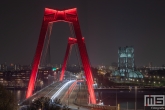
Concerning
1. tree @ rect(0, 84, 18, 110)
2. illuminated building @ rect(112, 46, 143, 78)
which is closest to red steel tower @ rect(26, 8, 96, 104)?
tree @ rect(0, 84, 18, 110)

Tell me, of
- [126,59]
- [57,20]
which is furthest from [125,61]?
[57,20]

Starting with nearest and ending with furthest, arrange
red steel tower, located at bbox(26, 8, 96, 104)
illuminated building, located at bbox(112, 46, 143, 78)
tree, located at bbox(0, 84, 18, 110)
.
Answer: tree, located at bbox(0, 84, 18, 110)
red steel tower, located at bbox(26, 8, 96, 104)
illuminated building, located at bbox(112, 46, 143, 78)

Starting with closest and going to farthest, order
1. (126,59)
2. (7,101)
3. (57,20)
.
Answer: (7,101)
(57,20)
(126,59)

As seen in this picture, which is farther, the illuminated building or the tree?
the illuminated building

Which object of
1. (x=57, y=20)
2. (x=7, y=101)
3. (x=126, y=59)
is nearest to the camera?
(x=7, y=101)

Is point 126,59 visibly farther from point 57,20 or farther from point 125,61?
point 57,20

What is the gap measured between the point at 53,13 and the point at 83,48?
19.2ft

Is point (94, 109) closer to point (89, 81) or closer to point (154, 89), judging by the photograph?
point (89, 81)

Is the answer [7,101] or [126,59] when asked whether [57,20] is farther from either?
[126,59]

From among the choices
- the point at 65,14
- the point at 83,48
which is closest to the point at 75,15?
the point at 65,14

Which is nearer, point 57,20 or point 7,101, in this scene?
point 7,101

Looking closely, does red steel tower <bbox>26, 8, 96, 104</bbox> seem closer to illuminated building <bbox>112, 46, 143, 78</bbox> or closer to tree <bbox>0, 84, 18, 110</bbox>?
tree <bbox>0, 84, 18, 110</bbox>

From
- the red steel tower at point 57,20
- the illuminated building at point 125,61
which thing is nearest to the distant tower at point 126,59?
the illuminated building at point 125,61

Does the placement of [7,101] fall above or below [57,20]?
below
